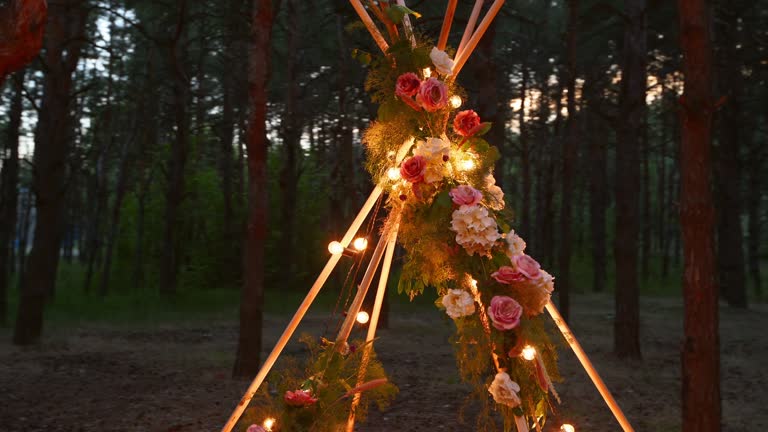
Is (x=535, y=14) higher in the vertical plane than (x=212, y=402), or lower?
higher

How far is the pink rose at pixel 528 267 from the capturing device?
3.35 meters

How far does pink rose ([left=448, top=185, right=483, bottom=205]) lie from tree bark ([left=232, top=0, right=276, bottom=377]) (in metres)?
4.44

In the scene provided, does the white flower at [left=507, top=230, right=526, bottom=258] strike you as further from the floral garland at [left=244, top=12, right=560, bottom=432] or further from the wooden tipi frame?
the wooden tipi frame

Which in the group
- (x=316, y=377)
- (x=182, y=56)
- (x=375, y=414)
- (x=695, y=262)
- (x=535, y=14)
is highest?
(x=535, y=14)

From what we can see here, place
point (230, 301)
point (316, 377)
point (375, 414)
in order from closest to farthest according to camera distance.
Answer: point (316, 377)
point (375, 414)
point (230, 301)

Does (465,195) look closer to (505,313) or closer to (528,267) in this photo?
(528,267)

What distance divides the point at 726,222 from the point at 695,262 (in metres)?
12.7

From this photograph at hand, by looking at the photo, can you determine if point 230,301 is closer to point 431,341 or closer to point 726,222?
point 431,341

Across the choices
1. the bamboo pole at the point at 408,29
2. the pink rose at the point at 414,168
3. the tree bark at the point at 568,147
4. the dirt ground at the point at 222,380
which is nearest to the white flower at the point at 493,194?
the pink rose at the point at 414,168

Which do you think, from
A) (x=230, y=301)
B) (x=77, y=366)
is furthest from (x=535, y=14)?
(x=77, y=366)

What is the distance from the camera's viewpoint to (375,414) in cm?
656

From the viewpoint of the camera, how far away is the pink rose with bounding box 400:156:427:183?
3.58m

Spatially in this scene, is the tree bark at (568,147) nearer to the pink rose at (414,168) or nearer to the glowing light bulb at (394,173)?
the glowing light bulb at (394,173)

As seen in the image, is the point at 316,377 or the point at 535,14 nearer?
the point at 316,377
